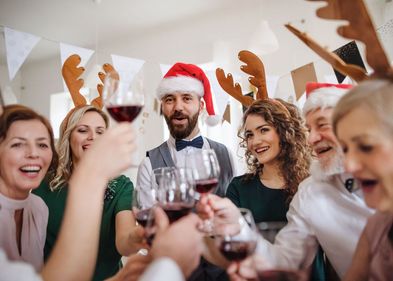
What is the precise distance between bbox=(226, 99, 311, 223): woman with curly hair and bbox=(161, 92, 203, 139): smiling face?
19.4 inches

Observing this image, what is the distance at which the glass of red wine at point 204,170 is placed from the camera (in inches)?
50.7

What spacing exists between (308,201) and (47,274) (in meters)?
1.00

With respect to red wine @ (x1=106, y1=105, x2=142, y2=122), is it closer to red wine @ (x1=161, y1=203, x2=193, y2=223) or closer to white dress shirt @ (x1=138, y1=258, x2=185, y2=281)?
red wine @ (x1=161, y1=203, x2=193, y2=223)

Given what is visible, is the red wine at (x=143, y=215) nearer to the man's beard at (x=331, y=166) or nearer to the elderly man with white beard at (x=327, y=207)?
the elderly man with white beard at (x=327, y=207)

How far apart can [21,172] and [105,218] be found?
2.08 ft

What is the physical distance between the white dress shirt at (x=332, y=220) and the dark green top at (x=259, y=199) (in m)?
0.44

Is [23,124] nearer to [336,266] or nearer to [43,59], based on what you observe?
[336,266]

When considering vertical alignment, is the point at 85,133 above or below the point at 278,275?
above

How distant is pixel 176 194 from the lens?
1145mm

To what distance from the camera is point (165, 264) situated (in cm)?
87

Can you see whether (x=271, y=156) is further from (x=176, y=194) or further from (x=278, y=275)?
(x=278, y=275)

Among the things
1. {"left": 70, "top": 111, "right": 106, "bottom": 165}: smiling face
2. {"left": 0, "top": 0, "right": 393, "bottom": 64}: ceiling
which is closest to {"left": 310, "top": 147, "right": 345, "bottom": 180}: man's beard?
{"left": 70, "top": 111, "right": 106, "bottom": 165}: smiling face

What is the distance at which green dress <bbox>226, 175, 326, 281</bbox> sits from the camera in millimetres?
→ 1949

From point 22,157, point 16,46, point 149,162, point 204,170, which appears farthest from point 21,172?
point 16,46
